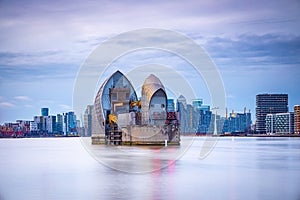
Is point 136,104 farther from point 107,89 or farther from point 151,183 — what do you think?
point 151,183

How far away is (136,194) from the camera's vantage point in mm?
14992

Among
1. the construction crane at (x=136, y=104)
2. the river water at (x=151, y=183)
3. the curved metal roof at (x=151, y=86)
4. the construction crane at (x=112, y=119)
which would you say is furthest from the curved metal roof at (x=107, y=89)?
the river water at (x=151, y=183)

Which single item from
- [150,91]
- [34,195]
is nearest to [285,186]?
[34,195]

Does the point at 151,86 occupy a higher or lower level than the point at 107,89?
lower

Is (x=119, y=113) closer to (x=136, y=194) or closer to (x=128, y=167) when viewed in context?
(x=128, y=167)

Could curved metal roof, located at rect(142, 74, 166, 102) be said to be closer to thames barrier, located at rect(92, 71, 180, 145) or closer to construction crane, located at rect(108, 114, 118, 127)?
thames barrier, located at rect(92, 71, 180, 145)

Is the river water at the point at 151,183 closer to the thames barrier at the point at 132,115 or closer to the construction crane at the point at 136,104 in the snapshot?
the thames barrier at the point at 132,115

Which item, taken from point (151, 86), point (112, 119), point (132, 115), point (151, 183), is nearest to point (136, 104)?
point (112, 119)

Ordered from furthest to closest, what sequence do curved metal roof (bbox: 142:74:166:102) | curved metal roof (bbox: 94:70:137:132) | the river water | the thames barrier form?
curved metal roof (bbox: 94:70:137:132), curved metal roof (bbox: 142:74:166:102), the thames barrier, the river water

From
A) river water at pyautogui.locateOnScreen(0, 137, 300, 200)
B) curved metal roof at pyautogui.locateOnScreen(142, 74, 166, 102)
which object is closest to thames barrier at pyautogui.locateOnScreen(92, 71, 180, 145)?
curved metal roof at pyautogui.locateOnScreen(142, 74, 166, 102)

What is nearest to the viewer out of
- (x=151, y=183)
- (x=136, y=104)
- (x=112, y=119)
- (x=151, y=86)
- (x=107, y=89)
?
(x=151, y=183)

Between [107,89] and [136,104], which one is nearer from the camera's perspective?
[136,104]

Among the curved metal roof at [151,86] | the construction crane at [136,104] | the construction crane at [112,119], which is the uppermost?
the curved metal roof at [151,86]

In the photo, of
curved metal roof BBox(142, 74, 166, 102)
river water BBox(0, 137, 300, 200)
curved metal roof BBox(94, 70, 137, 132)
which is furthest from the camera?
curved metal roof BBox(94, 70, 137, 132)
